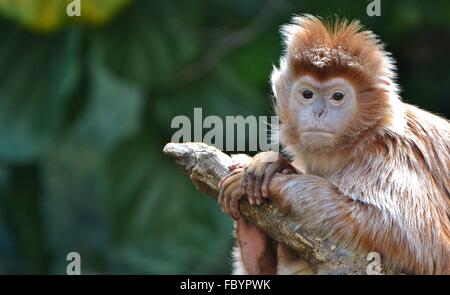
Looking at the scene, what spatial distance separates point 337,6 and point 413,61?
66.6 inches

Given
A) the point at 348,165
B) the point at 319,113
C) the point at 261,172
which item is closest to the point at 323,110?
the point at 319,113

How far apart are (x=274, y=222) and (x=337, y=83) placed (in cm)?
109

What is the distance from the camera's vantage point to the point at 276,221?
593 cm

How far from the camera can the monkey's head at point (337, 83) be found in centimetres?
637

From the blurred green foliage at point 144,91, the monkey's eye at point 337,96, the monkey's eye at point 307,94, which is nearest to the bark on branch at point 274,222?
the monkey's eye at point 307,94

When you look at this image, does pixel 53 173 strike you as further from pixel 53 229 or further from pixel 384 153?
pixel 384 153

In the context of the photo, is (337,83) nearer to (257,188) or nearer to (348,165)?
(348,165)

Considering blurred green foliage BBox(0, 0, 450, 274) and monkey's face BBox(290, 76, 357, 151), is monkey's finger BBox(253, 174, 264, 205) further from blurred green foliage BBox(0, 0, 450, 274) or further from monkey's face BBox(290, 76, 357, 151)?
blurred green foliage BBox(0, 0, 450, 274)

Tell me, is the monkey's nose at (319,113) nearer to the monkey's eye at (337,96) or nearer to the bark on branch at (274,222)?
the monkey's eye at (337,96)

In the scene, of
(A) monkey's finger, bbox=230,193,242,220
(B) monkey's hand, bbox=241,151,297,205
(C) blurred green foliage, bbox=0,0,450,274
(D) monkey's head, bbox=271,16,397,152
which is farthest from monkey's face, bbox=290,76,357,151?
(C) blurred green foliage, bbox=0,0,450,274

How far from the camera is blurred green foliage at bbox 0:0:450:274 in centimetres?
1190

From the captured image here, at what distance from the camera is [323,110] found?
6.42 metres

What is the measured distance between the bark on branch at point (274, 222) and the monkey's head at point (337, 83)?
0.63 metres

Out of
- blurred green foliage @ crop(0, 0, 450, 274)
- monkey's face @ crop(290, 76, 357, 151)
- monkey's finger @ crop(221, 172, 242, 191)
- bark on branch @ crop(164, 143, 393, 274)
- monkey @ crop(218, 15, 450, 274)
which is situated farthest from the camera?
blurred green foliage @ crop(0, 0, 450, 274)
